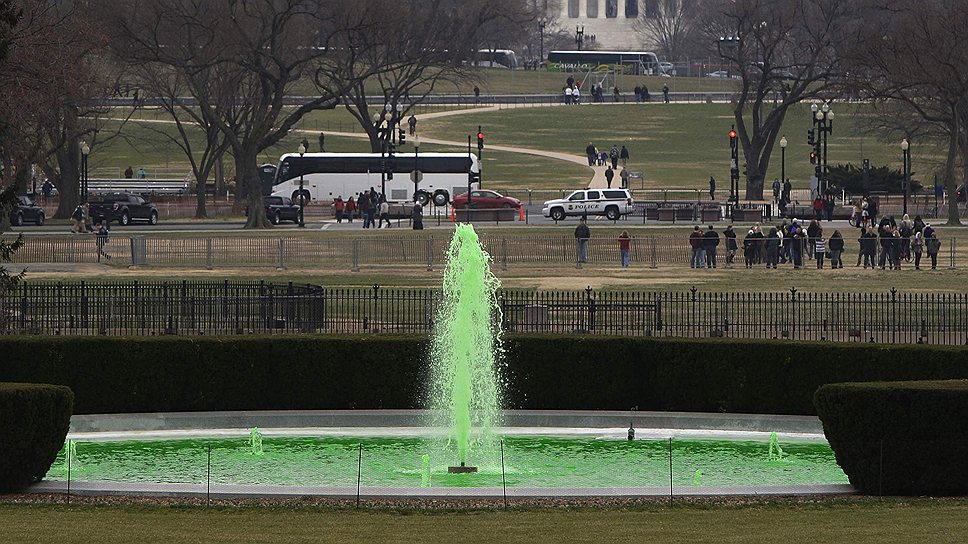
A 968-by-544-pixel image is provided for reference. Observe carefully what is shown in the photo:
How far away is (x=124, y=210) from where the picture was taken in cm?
7156

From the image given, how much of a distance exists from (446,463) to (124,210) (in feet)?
169

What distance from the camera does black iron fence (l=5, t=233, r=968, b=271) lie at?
4994cm

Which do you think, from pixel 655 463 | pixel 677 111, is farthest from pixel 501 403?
pixel 677 111

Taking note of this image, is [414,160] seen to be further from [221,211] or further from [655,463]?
[655,463]

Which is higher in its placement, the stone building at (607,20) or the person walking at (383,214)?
the stone building at (607,20)

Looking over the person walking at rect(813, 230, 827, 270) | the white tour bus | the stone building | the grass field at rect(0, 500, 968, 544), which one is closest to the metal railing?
the grass field at rect(0, 500, 968, 544)

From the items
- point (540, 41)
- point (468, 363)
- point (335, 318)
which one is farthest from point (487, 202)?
point (540, 41)

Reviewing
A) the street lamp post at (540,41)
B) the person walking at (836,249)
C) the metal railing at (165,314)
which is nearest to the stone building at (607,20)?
the street lamp post at (540,41)

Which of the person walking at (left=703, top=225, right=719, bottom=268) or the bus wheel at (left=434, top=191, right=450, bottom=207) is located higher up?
the bus wheel at (left=434, top=191, right=450, bottom=207)

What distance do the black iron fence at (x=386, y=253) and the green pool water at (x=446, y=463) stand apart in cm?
2551

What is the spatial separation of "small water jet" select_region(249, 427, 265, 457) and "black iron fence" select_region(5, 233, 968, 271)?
25130 mm

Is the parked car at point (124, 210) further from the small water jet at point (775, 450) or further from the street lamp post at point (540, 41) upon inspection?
the street lamp post at point (540, 41)

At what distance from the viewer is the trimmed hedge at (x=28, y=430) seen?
60.6 feet

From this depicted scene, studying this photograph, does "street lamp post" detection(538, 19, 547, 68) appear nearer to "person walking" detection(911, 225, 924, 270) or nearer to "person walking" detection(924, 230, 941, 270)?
"person walking" detection(911, 225, 924, 270)
